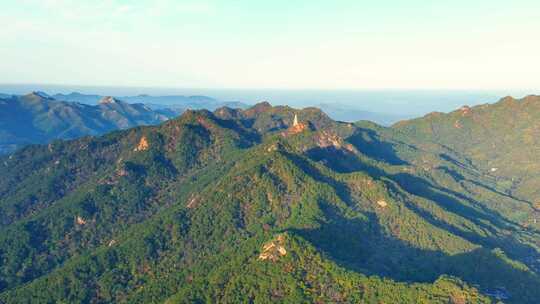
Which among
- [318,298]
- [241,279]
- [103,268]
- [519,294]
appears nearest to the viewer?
[318,298]

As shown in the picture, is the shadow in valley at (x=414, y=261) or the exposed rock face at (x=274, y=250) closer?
the exposed rock face at (x=274, y=250)

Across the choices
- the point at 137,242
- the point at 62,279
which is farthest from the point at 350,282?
the point at 62,279

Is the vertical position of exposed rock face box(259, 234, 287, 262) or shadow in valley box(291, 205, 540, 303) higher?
exposed rock face box(259, 234, 287, 262)

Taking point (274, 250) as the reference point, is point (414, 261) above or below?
below

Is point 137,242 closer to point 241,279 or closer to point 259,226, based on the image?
point 259,226

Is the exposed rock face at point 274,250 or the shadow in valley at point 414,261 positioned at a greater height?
the exposed rock face at point 274,250

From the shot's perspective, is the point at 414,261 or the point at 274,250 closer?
the point at 274,250

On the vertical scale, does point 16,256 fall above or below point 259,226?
below

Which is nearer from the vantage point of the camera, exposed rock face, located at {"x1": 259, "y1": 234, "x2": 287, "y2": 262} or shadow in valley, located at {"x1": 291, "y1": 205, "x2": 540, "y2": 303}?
exposed rock face, located at {"x1": 259, "y1": 234, "x2": 287, "y2": 262}
